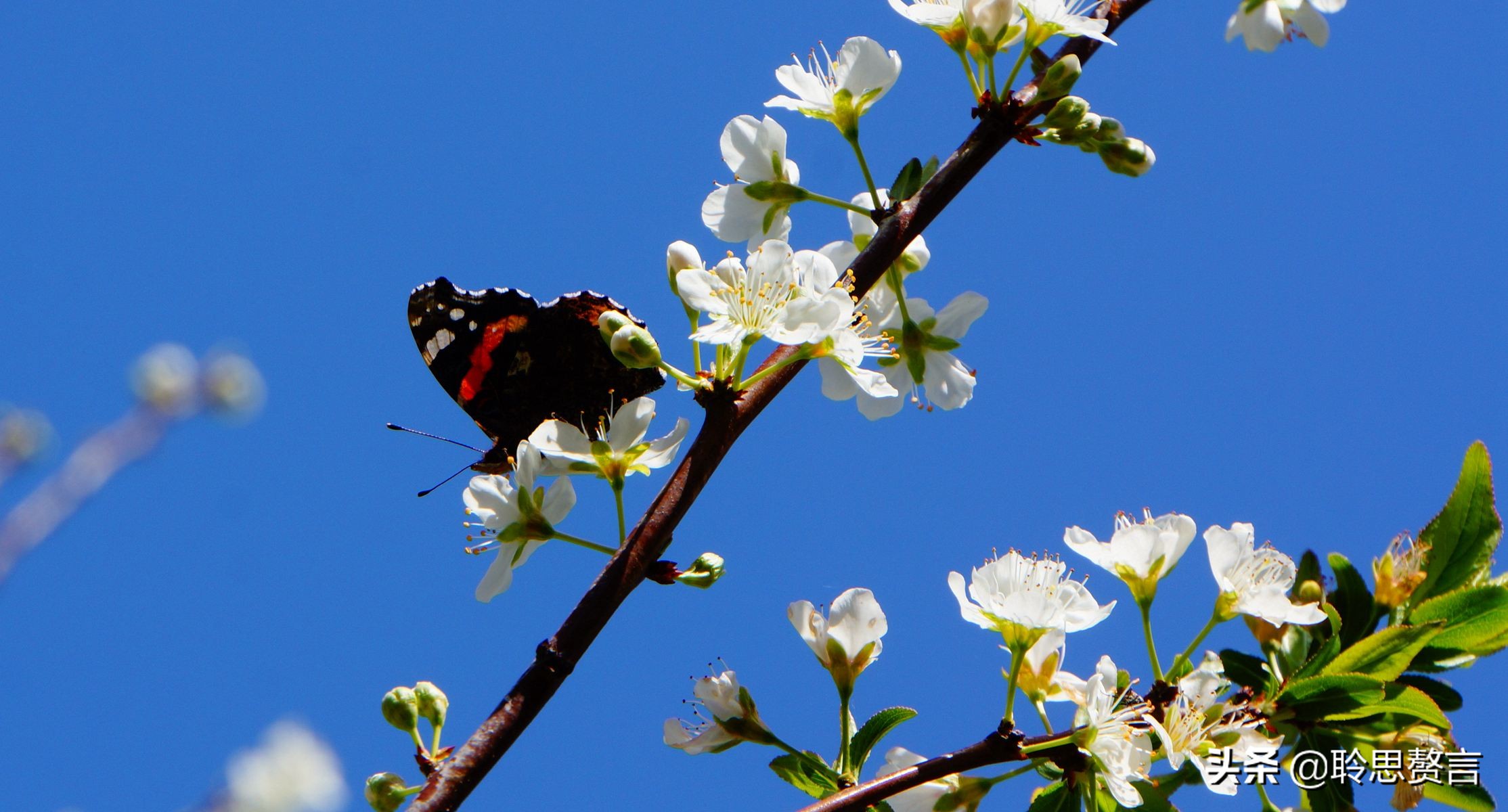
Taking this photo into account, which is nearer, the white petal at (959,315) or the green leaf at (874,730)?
the green leaf at (874,730)

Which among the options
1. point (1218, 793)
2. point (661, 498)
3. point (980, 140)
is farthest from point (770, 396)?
point (1218, 793)

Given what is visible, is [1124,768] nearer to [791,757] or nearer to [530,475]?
[791,757]

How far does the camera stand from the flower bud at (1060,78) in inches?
68.1

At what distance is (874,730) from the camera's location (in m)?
1.83

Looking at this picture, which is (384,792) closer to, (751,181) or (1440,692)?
(751,181)

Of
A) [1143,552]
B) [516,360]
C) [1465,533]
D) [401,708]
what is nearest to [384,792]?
[401,708]

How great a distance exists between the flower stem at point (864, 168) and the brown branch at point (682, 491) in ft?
0.13

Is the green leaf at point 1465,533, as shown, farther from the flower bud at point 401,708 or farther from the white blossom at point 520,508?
the flower bud at point 401,708

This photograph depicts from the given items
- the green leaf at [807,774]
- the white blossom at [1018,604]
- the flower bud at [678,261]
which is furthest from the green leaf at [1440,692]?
the flower bud at [678,261]

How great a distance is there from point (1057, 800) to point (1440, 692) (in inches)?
31.3

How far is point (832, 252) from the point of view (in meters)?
2.05

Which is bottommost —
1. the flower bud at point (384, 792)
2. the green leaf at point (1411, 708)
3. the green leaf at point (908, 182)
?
the flower bud at point (384, 792)

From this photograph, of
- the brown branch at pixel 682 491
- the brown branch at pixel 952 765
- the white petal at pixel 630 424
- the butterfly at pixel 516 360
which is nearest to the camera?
the brown branch at pixel 682 491

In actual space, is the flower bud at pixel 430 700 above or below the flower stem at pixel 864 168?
below
